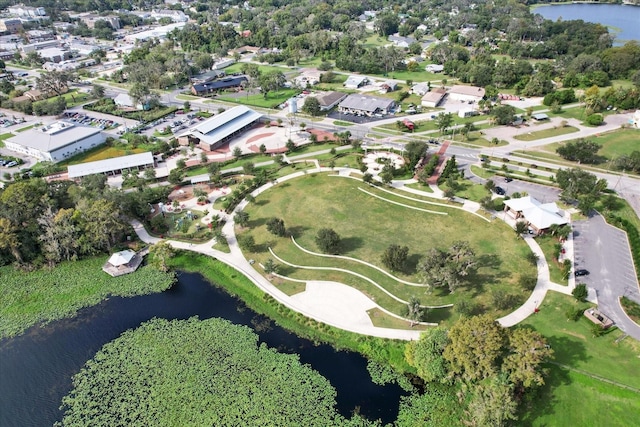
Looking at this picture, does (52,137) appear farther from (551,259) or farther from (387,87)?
(551,259)

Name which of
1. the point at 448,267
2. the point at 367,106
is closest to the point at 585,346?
the point at 448,267

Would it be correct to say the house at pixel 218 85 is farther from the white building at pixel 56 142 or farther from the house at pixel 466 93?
the house at pixel 466 93

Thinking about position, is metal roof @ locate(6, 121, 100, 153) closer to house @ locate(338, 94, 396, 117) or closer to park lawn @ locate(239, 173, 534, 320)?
park lawn @ locate(239, 173, 534, 320)

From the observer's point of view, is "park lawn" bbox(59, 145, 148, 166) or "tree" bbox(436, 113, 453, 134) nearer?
"park lawn" bbox(59, 145, 148, 166)

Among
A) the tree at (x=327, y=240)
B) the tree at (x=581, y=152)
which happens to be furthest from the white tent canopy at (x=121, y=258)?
the tree at (x=581, y=152)

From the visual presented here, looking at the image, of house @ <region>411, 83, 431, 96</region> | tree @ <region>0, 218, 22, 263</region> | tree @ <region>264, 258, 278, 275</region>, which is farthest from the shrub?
house @ <region>411, 83, 431, 96</region>
